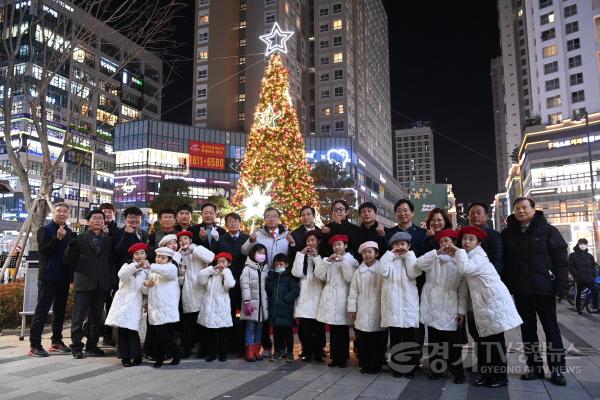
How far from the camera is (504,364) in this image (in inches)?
209

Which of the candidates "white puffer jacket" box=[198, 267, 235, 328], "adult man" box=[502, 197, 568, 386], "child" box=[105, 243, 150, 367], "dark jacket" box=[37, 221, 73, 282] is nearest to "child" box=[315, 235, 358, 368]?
"white puffer jacket" box=[198, 267, 235, 328]

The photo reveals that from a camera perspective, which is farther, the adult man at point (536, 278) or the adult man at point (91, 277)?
the adult man at point (91, 277)

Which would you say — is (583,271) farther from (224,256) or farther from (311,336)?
(224,256)

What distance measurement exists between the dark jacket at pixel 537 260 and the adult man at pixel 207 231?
14.4 ft

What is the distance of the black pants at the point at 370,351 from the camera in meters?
5.87

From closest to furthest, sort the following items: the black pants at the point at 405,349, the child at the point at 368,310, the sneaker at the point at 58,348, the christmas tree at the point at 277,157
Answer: the black pants at the point at 405,349, the child at the point at 368,310, the sneaker at the point at 58,348, the christmas tree at the point at 277,157

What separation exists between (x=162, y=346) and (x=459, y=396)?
3903mm

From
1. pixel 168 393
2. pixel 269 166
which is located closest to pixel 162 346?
pixel 168 393

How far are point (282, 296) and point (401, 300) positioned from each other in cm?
185

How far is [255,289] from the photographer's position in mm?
6785

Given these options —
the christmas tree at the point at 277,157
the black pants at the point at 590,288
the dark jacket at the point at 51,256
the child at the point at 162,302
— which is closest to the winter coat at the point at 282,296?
the child at the point at 162,302

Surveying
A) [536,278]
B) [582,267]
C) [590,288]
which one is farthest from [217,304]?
[590,288]

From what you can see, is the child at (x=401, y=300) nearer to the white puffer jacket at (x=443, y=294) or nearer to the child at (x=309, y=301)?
the white puffer jacket at (x=443, y=294)

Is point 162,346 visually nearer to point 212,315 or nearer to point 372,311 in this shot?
point 212,315
